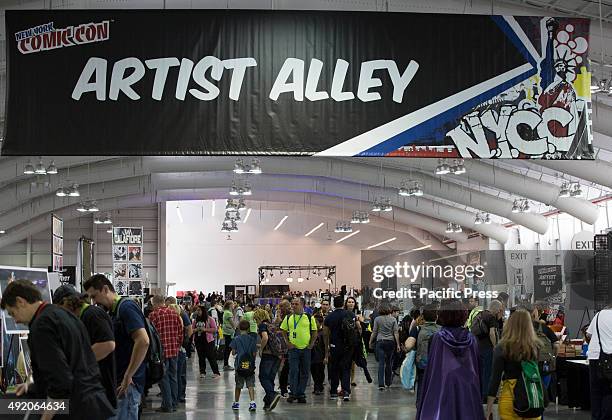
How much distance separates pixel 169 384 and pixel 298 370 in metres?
2.11

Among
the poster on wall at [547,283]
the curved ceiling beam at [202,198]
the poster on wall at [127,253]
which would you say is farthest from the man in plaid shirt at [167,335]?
the curved ceiling beam at [202,198]

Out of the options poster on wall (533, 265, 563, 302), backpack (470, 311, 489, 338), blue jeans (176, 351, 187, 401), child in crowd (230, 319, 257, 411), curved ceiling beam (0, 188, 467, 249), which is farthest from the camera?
curved ceiling beam (0, 188, 467, 249)

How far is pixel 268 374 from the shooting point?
40.3ft

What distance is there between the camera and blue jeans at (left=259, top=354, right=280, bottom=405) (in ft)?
39.9

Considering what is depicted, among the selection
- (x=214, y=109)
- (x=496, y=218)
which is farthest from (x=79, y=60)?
(x=496, y=218)

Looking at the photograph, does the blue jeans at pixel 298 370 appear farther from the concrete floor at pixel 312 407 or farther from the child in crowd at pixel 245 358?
the child in crowd at pixel 245 358

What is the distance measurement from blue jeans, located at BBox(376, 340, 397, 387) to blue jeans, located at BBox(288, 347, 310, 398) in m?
2.43

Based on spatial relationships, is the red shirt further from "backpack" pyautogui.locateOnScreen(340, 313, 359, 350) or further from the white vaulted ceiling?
the white vaulted ceiling

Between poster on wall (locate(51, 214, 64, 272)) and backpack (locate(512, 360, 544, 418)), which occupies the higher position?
poster on wall (locate(51, 214, 64, 272))

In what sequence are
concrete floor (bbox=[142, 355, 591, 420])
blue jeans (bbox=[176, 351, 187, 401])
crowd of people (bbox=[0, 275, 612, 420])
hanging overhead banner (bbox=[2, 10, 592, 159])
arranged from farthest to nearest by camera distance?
blue jeans (bbox=[176, 351, 187, 401]), concrete floor (bbox=[142, 355, 591, 420]), hanging overhead banner (bbox=[2, 10, 592, 159]), crowd of people (bbox=[0, 275, 612, 420])

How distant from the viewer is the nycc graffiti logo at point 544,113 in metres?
8.02

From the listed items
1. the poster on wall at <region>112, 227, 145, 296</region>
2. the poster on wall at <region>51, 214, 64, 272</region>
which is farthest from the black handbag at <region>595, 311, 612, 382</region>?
the poster on wall at <region>112, 227, 145, 296</region>

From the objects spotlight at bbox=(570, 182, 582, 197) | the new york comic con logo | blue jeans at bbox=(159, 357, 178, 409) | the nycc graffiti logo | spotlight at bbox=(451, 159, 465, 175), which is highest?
spotlight at bbox=(451, 159, 465, 175)

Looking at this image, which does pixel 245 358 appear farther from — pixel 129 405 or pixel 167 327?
pixel 129 405
